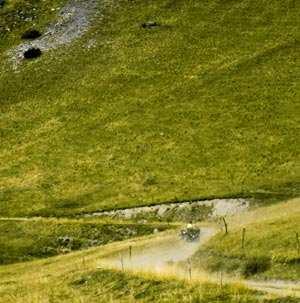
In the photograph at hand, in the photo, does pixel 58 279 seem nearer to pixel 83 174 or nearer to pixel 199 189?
pixel 199 189

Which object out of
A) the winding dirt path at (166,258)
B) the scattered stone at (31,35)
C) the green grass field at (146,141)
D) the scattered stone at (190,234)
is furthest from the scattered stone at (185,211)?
the scattered stone at (31,35)

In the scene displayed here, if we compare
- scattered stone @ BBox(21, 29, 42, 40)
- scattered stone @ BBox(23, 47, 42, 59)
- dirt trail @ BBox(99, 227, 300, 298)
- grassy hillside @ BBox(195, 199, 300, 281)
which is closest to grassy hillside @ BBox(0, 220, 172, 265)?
dirt trail @ BBox(99, 227, 300, 298)

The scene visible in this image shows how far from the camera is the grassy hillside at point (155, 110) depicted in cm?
6519

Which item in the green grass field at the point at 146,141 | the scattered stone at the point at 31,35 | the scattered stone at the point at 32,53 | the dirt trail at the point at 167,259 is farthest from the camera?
the scattered stone at the point at 31,35

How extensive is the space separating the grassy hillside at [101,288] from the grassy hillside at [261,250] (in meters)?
4.74

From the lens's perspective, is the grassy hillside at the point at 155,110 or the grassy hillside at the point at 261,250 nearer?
the grassy hillside at the point at 261,250

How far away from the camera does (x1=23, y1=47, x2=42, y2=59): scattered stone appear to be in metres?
99.6

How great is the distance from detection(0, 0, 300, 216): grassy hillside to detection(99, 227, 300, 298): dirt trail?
1078 cm

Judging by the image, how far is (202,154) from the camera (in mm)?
69438

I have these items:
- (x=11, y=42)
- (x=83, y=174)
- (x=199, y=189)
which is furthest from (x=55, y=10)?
(x=199, y=189)

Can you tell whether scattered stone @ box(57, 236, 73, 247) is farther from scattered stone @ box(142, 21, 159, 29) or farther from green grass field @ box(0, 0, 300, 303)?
scattered stone @ box(142, 21, 159, 29)

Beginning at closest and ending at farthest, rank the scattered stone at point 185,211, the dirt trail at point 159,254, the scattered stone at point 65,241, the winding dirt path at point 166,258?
the winding dirt path at point 166,258 → the dirt trail at point 159,254 → the scattered stone at point 185,211 → the scattered stone at point 65,241

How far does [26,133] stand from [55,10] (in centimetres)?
3182

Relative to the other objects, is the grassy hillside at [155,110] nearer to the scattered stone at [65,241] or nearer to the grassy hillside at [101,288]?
the scattered stone at [65,241]
